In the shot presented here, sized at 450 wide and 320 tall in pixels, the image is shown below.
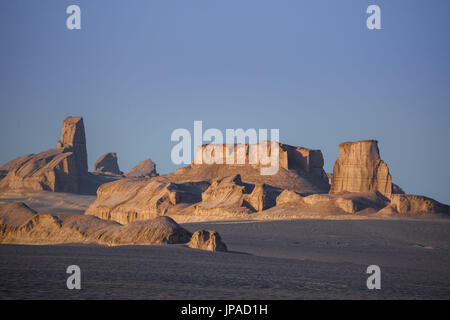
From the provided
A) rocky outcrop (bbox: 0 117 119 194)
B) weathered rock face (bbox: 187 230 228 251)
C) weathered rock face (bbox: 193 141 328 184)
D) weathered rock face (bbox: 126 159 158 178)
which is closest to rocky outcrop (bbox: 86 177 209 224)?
weathered rock face (bbox: 193 141 328 184)

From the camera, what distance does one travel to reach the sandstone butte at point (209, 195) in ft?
110

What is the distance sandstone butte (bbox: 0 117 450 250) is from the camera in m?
33.5

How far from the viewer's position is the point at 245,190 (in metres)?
68.4

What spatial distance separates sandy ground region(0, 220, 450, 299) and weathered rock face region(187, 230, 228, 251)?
744 millimetres

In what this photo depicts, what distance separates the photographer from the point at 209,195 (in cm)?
6894

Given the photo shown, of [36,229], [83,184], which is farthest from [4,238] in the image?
[83,184]

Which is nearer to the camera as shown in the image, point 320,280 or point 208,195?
point 320,280

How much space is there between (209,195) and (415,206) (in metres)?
25.5

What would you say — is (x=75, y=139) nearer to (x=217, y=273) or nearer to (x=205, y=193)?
(x=205, y=193)

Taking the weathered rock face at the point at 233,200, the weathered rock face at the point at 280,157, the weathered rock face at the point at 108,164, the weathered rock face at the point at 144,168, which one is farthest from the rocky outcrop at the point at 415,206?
the weathered rock face at the point at 108,164

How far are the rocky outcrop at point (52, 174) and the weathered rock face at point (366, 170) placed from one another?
5926cm
